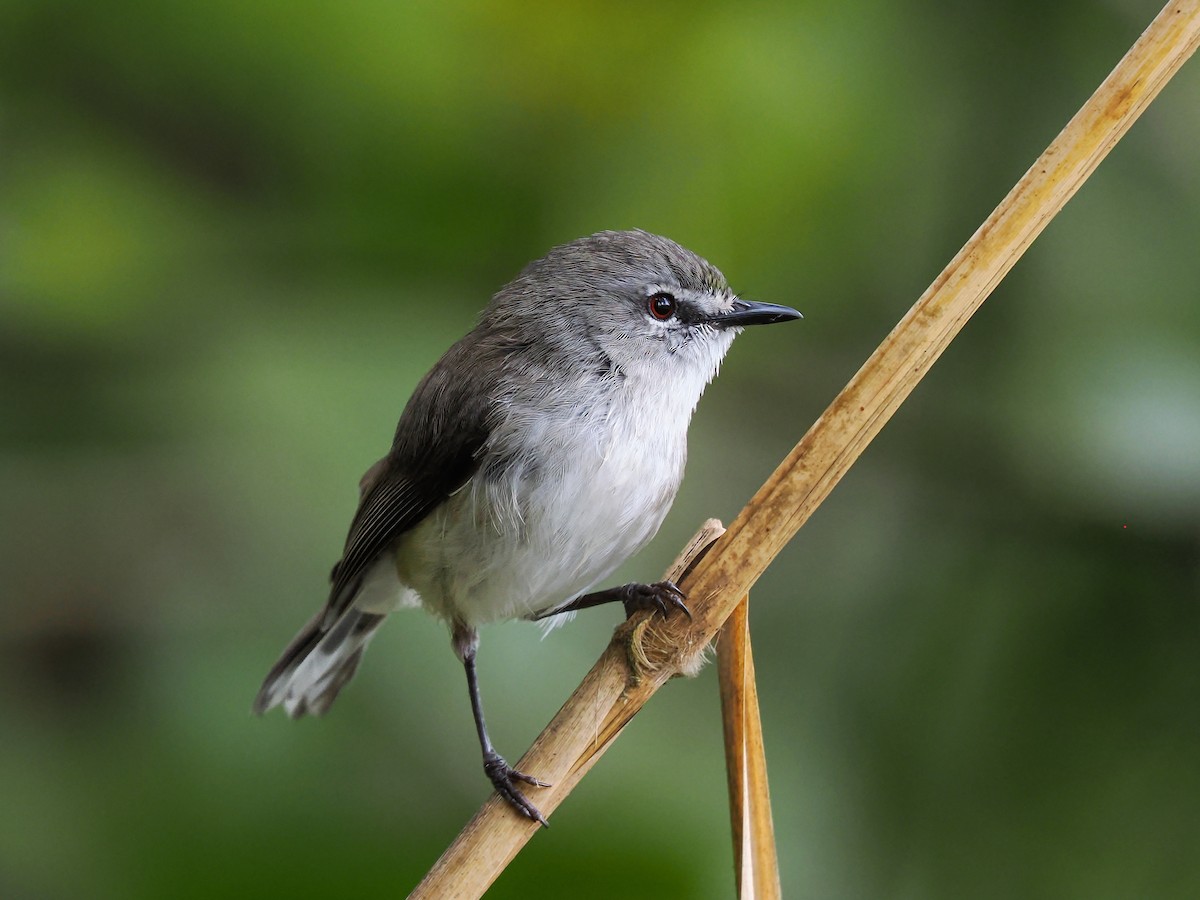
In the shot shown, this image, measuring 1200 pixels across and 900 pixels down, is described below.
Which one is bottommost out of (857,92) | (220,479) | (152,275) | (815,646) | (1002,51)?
(220,479)

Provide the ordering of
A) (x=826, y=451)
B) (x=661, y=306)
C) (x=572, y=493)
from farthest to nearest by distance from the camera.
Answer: (x=661, y=306) < (x=572, y=493) < (x=826, y=451)

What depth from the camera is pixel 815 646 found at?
1.89m

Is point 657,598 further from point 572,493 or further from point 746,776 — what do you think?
point 572,493

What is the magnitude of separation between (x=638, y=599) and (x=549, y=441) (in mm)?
294

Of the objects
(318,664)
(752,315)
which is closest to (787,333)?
(752,315)

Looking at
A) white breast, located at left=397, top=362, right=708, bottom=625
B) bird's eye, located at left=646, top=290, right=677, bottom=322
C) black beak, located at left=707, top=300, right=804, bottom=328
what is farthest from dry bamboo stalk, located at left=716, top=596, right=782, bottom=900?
bird's eye, located at left=646, top=290, right=677, bottom=322

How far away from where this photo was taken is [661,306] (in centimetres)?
203

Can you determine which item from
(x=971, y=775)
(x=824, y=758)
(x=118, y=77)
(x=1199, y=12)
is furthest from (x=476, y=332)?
(x=1199, y=12)

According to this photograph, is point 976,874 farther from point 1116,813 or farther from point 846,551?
point 846,551

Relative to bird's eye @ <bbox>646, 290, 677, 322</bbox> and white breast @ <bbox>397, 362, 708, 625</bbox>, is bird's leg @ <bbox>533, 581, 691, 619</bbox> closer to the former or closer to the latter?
white breast @ <bbox>397, 362, 708, 625</bbox>

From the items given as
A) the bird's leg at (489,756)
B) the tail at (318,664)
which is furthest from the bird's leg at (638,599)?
the tail at (318,664)

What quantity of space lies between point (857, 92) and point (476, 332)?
75cm

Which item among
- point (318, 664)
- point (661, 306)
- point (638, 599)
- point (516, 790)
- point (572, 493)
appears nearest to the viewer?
point (516, 790)

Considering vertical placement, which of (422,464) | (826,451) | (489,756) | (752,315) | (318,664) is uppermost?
(752,315)
